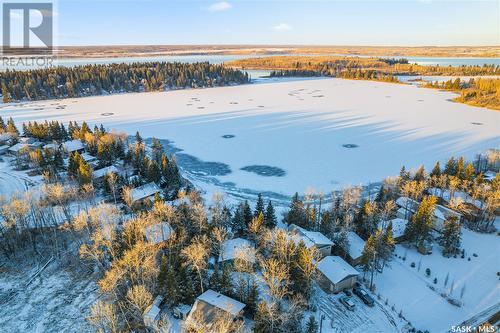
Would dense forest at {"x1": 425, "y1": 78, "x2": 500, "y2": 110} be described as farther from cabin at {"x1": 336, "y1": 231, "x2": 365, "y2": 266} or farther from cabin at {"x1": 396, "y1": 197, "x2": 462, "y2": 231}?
cabin at {"x1": 336, "y1": 231, "x2": 365, "y2": 266}

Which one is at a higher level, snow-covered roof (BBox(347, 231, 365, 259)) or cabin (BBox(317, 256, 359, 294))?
snow-covered roof (BBox(347, 231, 365, 259))

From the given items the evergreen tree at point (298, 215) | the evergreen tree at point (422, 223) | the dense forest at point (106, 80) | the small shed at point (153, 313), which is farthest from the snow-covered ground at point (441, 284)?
the dense forest at point (106, 80)

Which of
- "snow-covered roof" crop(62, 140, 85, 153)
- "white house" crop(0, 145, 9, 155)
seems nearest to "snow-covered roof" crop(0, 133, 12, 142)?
"white house" crop(0, 145, 9, 155)

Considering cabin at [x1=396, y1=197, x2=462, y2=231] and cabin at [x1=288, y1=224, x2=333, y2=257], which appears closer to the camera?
cabin at [x1=288, y1=224, x2=333, y2=257]

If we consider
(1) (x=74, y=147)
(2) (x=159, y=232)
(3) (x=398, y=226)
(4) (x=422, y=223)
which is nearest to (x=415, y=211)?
(3) (x=398, y=226)

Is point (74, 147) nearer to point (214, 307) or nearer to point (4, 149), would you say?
point (4, 149)

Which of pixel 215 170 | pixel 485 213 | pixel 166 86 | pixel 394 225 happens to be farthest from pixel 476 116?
pixel 166 86
